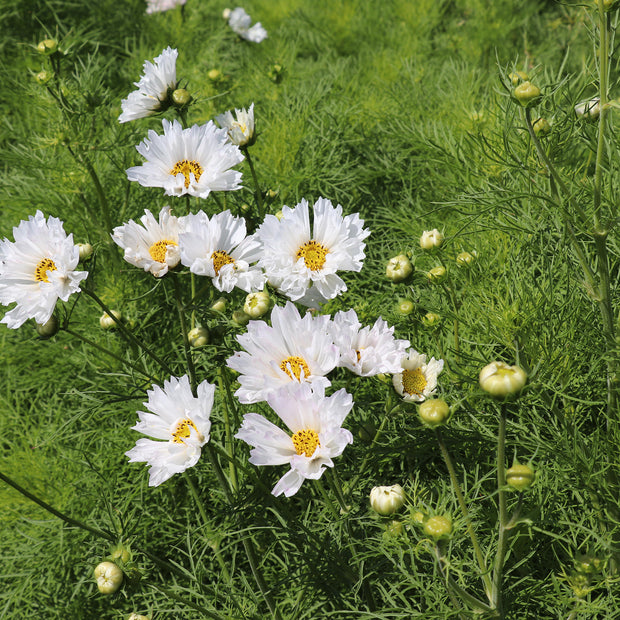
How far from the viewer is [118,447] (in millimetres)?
1334

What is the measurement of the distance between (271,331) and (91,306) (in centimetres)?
95

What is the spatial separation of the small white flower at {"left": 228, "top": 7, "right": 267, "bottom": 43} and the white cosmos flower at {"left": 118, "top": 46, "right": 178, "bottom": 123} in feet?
4.58

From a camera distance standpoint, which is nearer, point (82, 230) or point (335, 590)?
point (335, 590)

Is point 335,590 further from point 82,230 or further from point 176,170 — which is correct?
point 82,230

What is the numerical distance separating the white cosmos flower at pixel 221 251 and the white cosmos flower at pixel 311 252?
0.11 ft

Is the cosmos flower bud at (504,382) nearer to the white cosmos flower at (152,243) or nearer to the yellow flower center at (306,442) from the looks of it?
the yellow flower center at (306,442)

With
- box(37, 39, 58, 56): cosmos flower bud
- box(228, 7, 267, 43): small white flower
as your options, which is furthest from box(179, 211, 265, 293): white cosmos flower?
box(228, 7, 267, 43): small white flower

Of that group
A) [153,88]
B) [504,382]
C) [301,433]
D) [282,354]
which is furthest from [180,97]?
[504,382]

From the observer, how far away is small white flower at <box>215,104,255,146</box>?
1161mm

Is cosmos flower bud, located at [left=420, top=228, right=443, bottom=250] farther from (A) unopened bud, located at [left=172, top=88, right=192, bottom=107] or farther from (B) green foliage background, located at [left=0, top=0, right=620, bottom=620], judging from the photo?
(A) unopened bud, located at [left=172, top=88, right=192, bottom=107]

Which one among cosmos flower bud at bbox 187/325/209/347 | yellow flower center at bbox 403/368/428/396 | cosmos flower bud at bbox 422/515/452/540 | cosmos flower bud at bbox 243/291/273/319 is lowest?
cosmos flower bud at bbox 187/325/209/347

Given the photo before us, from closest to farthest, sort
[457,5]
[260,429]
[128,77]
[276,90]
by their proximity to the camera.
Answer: [260,429] < [276,90] < [128,77] < [457,5]

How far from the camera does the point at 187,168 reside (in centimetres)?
91

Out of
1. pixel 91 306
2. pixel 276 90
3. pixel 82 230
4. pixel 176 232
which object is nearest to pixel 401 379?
pixel 176 232
